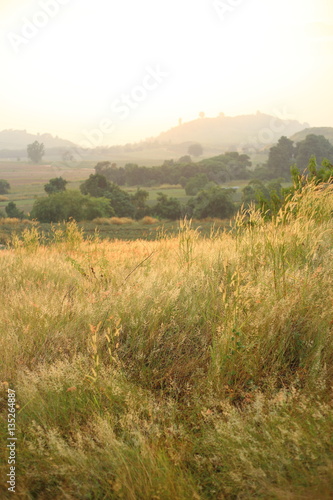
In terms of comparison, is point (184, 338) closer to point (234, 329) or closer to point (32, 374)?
point (234, 329)

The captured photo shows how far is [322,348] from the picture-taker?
120 inches

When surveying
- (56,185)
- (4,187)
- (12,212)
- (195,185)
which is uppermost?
(4,187)

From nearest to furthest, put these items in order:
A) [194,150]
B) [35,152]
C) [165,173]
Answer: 1. [165,173]
2. [35,152]
3. [194,150]

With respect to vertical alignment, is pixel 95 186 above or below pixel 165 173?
below

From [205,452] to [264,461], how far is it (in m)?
0.31

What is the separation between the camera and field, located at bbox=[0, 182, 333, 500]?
200cm

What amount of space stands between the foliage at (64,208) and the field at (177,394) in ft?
119

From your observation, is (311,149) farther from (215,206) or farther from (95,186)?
(95,186)

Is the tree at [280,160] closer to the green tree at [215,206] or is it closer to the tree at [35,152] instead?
the green tree at [215,206]

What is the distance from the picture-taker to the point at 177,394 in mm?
2699

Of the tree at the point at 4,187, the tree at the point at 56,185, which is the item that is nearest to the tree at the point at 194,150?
the tree at the point at 4,187

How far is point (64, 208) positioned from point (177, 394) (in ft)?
127

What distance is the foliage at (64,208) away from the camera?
39844 millimetres

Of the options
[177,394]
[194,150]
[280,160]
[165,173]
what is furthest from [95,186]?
[194,150]
